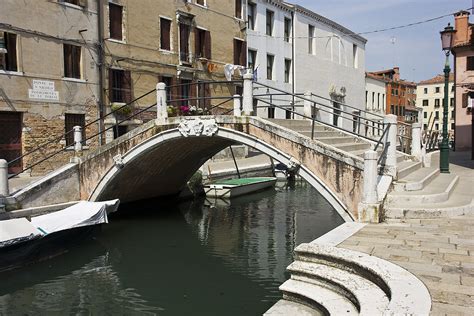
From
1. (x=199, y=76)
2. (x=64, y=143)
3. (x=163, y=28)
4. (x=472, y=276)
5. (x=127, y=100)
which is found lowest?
(x=472, y=276)

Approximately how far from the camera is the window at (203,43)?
76.3ft

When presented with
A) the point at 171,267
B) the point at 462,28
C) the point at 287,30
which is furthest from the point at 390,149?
the point at 287,30

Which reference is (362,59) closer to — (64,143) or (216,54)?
(216,54)

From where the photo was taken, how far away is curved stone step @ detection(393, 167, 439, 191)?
8742 mm

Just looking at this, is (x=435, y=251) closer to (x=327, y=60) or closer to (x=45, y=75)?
(x=45, y=75)

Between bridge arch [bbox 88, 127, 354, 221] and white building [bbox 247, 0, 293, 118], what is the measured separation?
10343mm

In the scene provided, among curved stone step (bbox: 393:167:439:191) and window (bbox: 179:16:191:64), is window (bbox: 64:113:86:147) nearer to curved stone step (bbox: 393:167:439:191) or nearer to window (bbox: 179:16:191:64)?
window (bbox: 179:16:191:64)

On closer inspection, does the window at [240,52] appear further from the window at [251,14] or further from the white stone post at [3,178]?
the white stone post at [3,178]

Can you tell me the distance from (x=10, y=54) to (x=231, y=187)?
956 centimetres

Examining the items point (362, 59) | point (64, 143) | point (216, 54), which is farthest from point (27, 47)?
point (362, 59)

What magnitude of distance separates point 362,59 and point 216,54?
18857 millimetres

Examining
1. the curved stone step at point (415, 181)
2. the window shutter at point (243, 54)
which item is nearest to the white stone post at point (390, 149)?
the curved stone step at point (415, 181)

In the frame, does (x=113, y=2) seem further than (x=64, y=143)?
Yes

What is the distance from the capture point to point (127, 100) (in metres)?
19.6
